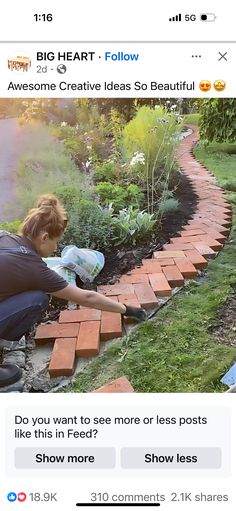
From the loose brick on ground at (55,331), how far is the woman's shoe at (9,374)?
0.11 metres

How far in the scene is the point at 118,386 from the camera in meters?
1.12

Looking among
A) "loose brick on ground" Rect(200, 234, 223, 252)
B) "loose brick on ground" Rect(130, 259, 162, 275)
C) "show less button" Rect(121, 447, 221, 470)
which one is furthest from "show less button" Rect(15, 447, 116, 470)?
"loose brick on ground" Rect(200, 234, 223, 252)

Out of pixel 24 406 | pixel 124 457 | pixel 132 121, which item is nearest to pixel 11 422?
pixel 24 406

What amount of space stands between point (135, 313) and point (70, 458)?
18.2 inches

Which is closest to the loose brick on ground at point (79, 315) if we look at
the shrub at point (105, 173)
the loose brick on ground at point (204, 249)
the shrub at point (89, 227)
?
the shrub at point (89, 227)

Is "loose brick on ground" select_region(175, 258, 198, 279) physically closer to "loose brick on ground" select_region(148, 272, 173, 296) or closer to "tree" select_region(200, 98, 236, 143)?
"loose brick on ground" select_region(148, 272, 173, 296)

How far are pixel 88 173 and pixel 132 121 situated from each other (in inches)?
11.9

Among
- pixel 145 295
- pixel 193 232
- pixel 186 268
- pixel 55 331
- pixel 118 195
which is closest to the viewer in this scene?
pixel 55 331

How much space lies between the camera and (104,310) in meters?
1.32

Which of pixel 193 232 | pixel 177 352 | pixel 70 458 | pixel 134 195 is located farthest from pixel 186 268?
pixel 70 458

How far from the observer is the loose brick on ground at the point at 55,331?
1308 mm
